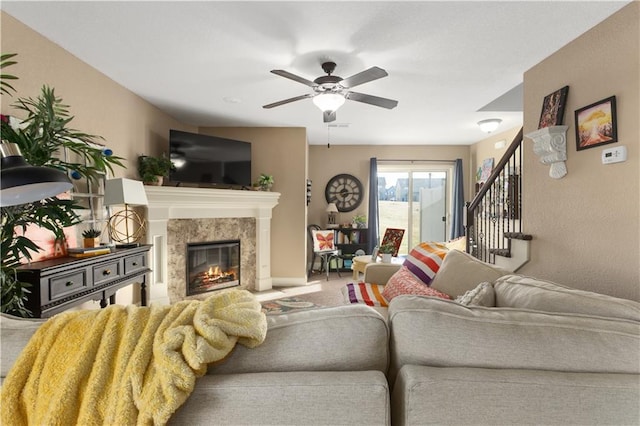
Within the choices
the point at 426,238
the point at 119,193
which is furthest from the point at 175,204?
the point at 426,238

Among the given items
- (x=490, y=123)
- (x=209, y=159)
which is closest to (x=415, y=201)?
(x=490, y=123)

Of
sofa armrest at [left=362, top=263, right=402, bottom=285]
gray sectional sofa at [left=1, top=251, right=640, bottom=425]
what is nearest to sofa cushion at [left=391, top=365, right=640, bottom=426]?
gray sectional sofa at [left=1, top=251, right=640, bottom=425]

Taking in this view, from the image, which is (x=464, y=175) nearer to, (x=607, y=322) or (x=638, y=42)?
(x=638, y=42)

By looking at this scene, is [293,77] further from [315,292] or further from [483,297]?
[315,292]

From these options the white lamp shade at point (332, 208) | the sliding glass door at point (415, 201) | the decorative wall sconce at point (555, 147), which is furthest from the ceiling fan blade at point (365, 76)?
A: the sliding glass door at point (415, 201)

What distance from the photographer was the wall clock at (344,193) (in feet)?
20.7

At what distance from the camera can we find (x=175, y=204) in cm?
402

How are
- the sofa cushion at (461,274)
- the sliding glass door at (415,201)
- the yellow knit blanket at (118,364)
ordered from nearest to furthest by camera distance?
the yellow knit blanket at (118,364), the sofa cushion at (461,274), the sliding glass door at (415,201)

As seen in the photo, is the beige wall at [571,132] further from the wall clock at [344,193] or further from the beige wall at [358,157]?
the wall clock at [344,193]

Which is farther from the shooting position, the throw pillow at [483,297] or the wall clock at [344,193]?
the wall clock at [344,193]

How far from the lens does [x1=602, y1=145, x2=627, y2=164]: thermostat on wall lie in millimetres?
1816

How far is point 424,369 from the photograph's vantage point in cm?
82

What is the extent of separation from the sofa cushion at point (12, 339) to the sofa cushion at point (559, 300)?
5.15 feet

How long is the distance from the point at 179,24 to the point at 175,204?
7.74ft
